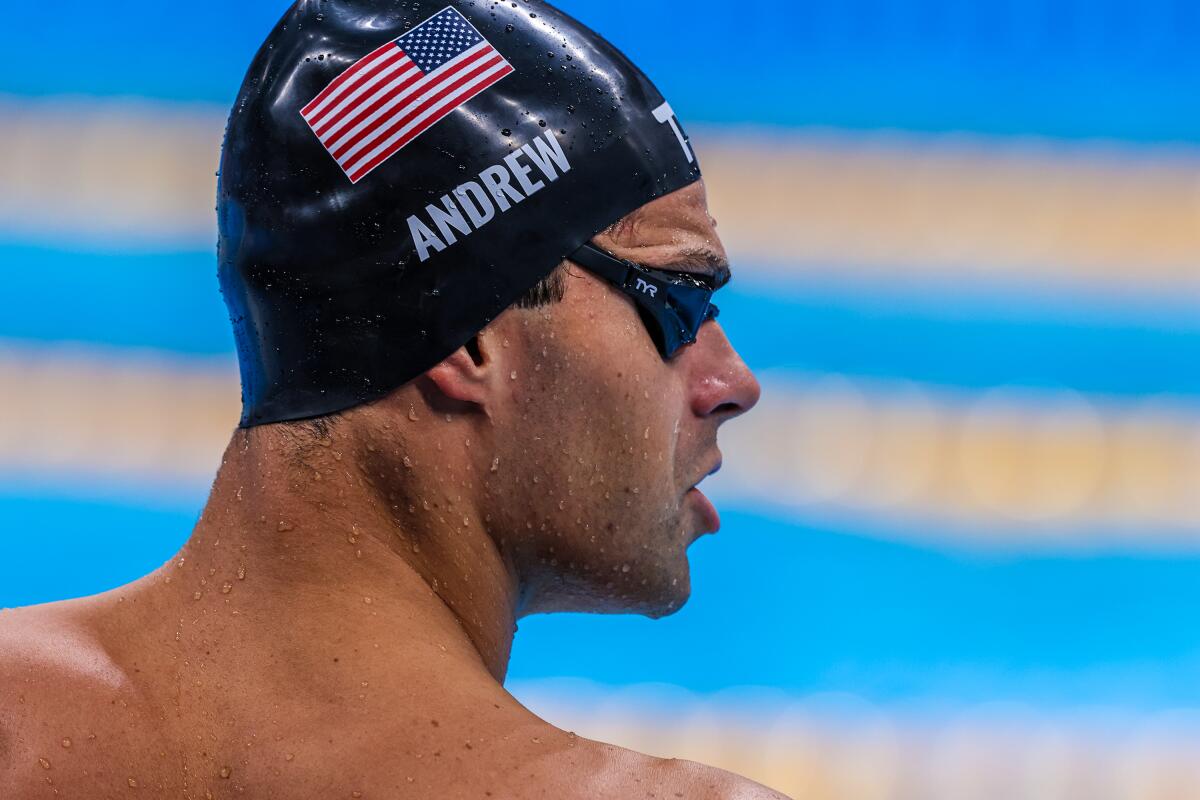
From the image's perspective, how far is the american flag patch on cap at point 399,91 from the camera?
5.41 ft

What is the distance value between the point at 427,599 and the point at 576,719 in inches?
231

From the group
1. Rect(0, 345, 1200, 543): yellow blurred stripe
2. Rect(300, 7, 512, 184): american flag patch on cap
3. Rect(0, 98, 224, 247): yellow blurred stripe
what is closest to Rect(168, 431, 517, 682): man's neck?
Rect(300, 7, 512, 184): american flag patch on cap

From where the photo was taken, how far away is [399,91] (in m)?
1.67

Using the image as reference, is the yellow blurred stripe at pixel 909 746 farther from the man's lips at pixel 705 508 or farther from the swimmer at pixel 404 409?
the swimmer at pixel 404 409

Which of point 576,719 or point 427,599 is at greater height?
point 576,719

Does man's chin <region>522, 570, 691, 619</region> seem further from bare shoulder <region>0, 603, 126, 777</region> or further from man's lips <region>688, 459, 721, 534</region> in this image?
bare shoulder <region>0, 603, 126, 777</region>

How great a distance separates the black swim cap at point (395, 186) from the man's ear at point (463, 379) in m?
0.02

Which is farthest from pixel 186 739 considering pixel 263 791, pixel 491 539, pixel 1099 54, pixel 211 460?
pixel 1099 54

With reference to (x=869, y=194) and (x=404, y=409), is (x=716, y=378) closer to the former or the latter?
(x=404, y=409)

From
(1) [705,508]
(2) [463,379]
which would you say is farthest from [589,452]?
(1) [705,508]

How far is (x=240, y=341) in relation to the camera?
6.00 ft

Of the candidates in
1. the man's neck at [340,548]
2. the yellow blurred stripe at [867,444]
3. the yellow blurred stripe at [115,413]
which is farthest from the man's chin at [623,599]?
the yellow blurred stripe at [115,413]

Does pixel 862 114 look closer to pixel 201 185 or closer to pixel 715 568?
pixel 715 568

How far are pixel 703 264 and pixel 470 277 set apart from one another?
35cm
